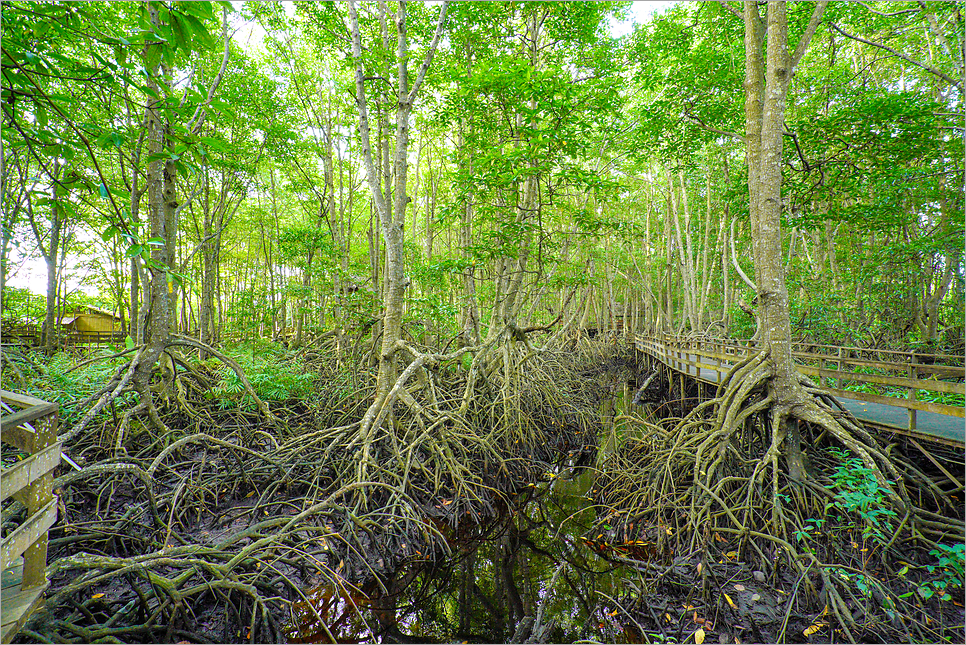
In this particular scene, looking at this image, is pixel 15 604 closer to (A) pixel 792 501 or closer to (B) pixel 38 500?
(B) pixel 38 500

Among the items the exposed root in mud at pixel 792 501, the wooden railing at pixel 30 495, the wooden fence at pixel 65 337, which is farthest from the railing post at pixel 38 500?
the wooden fence at pixel 65 337

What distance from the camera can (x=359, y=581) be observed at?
4.41 metres

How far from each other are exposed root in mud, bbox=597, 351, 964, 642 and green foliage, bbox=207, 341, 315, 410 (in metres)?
5.69

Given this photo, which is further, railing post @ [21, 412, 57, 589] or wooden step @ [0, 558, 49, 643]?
railing post @ [21, 412, 57, 589]

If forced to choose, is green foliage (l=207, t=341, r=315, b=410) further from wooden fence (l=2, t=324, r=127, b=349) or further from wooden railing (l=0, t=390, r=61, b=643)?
wooden fence (l=2, t=324, r=127, b=349)

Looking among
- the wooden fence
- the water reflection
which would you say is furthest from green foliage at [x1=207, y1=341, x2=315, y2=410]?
the wooden fence

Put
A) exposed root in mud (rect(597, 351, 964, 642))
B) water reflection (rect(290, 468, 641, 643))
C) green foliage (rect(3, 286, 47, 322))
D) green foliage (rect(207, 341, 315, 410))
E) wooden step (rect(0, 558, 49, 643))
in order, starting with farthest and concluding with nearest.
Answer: green foliage (rect(3, 286, 47, 322)) < green foliage (rect(207, 341, 315, 410)) < water reflection (rect(290, 468, 641, 643)) < exposed root in mud (rect(597, 351, 964, 642)) < wooden step (rect(0, 558, 49, 643))

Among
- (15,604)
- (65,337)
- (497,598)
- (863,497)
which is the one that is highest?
(65,337)

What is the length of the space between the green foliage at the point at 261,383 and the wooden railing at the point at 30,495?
469 centimetres

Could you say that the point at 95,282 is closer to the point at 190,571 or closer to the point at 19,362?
the point at 19,362

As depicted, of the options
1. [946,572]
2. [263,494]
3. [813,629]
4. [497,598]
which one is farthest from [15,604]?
[946,572]

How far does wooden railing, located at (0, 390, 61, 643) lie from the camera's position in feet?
6.23

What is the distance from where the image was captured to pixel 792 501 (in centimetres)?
438

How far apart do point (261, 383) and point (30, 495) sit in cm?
521
